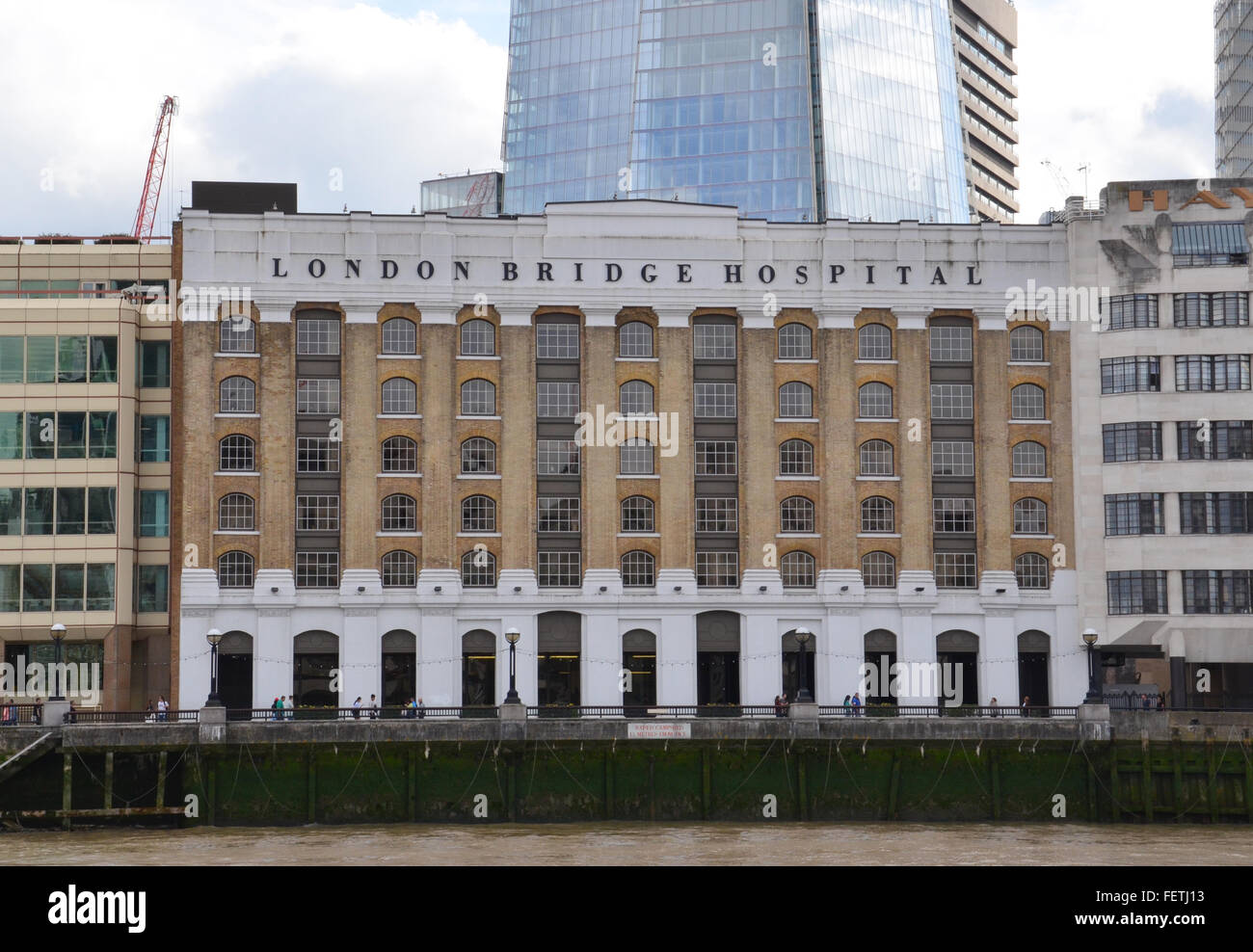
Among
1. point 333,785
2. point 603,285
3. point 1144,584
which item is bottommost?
point 333,785

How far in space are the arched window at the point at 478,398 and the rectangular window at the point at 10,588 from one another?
19.8m

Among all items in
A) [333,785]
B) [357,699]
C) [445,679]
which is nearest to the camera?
[333,785]

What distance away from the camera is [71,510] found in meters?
76.2

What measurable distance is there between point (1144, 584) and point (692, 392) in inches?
821

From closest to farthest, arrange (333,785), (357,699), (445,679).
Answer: (333,785), (357,699), (445,679)

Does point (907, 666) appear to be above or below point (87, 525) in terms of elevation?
below

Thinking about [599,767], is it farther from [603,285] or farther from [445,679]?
[603,285]

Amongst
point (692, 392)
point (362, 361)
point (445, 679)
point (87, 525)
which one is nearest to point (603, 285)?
point (692, 392)

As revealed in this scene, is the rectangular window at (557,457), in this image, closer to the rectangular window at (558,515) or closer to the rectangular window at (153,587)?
the rectangular window at (558,515)

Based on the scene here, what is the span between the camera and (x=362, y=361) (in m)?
77.3

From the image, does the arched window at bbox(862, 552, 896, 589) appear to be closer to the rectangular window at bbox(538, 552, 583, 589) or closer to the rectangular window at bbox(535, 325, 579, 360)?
the rectangular window at bbox(538, 552, 583, 589)

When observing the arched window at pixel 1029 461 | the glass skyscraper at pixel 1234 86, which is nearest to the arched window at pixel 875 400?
the arched window at pixel 1029 461

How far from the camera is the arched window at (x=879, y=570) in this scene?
78.6 meters

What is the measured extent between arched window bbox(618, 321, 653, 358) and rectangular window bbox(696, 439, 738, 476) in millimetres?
4607
